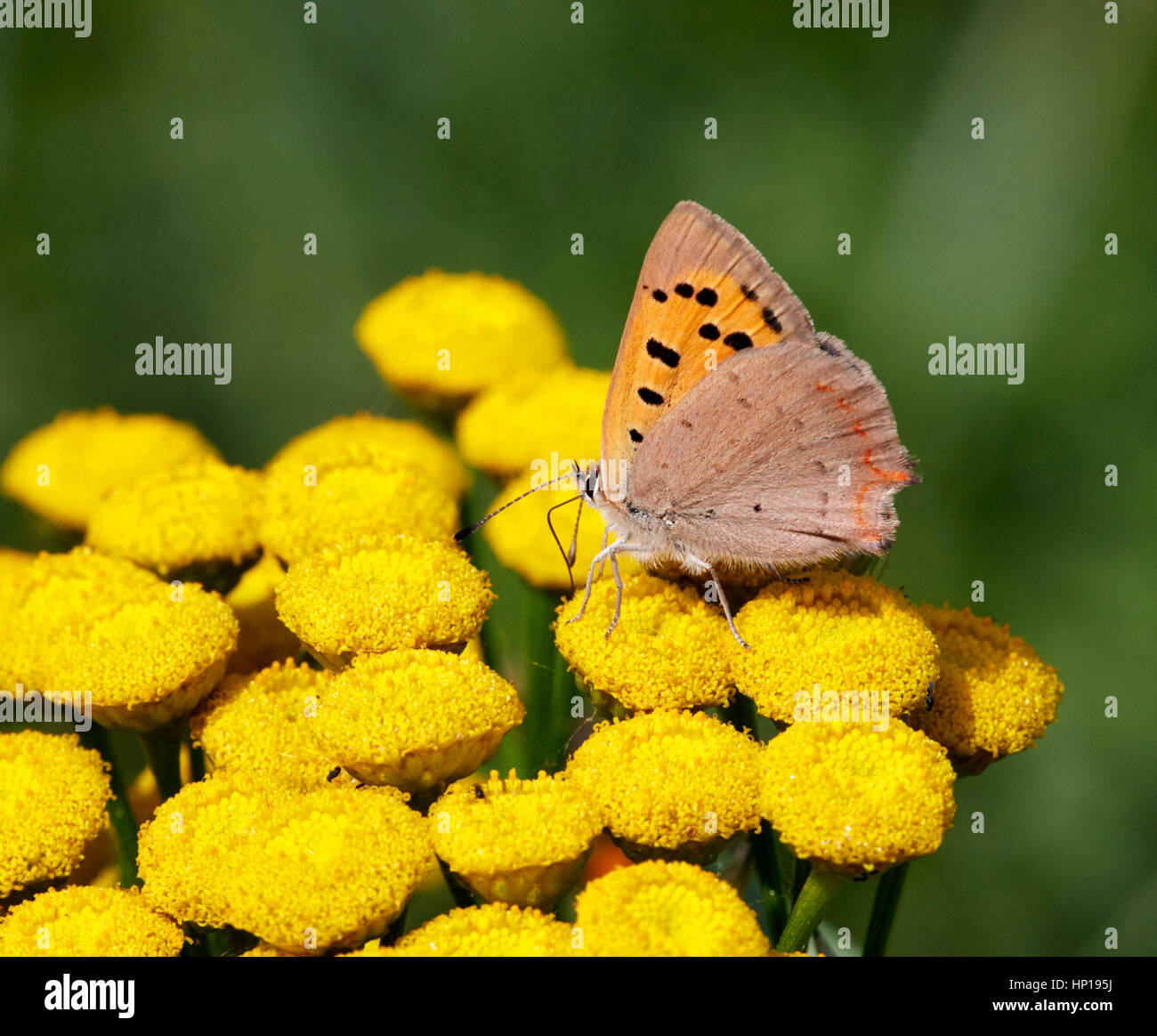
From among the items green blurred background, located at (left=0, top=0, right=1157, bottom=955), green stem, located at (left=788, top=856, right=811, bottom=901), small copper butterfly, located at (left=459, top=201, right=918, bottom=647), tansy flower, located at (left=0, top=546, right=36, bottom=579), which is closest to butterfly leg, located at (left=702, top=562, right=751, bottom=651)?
small copper butterfly, located at (left=459, top=201, right=918, bottom=647)

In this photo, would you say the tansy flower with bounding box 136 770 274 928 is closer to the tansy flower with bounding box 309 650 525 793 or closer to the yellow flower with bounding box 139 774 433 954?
the yellow flower with bounding box 139 774 433 954

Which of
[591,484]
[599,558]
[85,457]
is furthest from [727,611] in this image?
[85,457]

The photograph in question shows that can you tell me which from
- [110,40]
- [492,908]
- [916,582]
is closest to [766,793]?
[492,908]

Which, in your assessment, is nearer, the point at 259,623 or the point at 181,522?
the point at 181,522

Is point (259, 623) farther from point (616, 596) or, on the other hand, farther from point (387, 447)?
point (616, 596)

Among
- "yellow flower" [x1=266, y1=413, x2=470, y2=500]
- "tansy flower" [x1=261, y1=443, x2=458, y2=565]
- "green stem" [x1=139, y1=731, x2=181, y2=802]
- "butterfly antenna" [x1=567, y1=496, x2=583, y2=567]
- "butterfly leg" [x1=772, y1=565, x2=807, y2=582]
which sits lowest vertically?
"green stem" [x1=139, y1=731, x2=181, y2=802]
